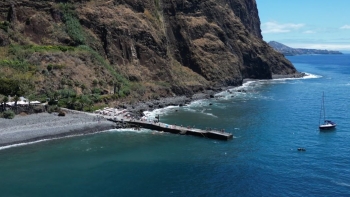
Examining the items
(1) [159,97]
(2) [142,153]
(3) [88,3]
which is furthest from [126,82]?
(2) [142,153]

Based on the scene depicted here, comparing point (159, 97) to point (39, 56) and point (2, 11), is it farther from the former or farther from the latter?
point (2, 11)

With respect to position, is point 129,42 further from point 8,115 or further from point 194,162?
point 194,162

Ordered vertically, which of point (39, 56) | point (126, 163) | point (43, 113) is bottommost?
point (126, 163)

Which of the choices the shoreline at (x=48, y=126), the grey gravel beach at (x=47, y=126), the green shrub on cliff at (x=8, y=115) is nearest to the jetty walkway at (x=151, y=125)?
the shoreline at (x=48, y=126)

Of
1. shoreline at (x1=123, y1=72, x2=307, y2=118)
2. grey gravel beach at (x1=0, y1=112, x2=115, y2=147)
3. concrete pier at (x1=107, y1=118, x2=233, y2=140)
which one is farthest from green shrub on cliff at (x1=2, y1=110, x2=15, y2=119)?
shoreline at (x1=123, y1=72, x2=307, y2=118)

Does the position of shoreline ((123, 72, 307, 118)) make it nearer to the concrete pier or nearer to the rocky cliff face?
the rocky cliff face
